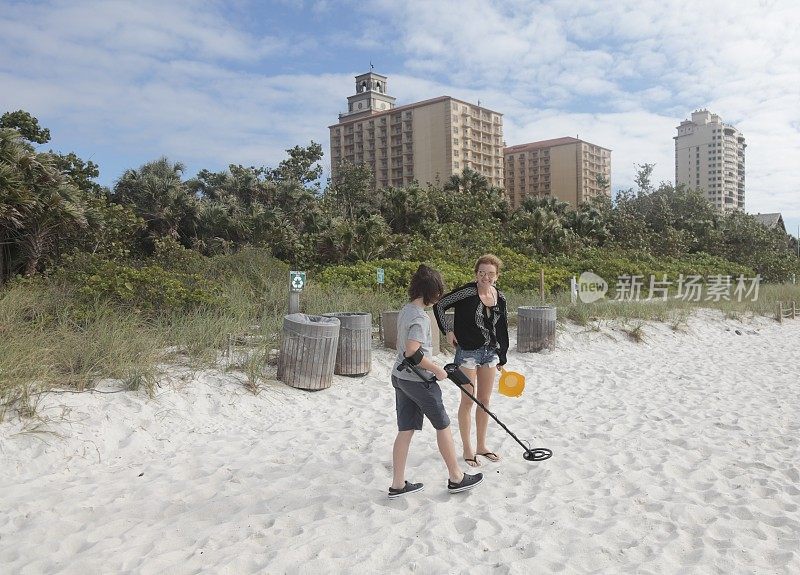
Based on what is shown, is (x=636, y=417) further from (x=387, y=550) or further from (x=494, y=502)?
(x=387, y=550)

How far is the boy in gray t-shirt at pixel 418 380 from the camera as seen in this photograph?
11.8 feet

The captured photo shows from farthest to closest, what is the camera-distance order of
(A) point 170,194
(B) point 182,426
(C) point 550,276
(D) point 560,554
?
(A) point 170,194
(C) point 550,276
(B) point 182,426
(D) point 560,554

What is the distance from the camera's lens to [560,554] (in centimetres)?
313

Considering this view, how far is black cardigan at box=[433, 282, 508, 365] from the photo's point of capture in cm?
435

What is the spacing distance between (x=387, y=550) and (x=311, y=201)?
20.6 meters

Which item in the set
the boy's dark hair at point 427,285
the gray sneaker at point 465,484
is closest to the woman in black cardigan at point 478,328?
the gray sneaker at point 465,484

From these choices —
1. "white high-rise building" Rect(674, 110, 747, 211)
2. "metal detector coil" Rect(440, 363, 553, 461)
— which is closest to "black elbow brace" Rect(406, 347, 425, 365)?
"metal detector coil" Rect(440, 363, 553, 461)

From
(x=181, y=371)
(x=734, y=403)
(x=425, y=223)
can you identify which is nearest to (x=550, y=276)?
(x=425, y=223)

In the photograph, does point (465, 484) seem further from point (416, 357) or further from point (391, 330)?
point (391, 330)

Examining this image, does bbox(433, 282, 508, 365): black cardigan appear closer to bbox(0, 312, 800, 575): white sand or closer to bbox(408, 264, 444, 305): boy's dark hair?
bbox(408, 264, 444, 305): boy's dark hair

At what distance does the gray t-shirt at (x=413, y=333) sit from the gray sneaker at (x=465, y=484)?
814mm

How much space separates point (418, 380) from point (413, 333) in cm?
32

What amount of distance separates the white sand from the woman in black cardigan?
561 millimetres

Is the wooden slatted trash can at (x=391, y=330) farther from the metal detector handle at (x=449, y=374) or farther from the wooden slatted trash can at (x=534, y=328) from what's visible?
the metal detector handle at (x=449, y=374)
